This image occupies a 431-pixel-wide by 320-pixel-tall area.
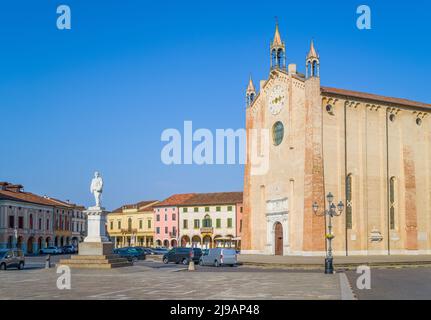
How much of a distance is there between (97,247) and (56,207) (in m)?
55.2

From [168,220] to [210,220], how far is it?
8.71 metres

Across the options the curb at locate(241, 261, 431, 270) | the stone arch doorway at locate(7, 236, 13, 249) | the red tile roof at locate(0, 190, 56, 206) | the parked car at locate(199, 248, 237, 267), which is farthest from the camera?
the red tile roof at locate(0, 190, 56, 206)

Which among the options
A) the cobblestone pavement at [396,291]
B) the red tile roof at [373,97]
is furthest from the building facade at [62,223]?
the cobblestone pavement at [396,291]

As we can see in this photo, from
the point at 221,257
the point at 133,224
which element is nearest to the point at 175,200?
the point at 133,224

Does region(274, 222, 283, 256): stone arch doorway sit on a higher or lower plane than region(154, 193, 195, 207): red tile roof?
lower

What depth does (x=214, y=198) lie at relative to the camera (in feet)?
290

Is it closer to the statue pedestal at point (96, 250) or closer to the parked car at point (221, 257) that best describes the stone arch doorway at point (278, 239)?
the parked car at point (221, 257)

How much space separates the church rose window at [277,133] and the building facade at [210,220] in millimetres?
34139

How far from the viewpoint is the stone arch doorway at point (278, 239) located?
4897cm

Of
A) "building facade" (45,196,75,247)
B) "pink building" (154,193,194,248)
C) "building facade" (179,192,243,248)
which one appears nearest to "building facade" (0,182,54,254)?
"building facade" (45,196,75,247)

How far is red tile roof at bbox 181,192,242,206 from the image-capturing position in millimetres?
85625

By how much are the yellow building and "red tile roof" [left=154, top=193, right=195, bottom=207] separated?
3.68 m

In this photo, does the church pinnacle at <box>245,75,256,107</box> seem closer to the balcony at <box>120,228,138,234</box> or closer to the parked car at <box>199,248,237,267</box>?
the parked car at <box>199,248,237,267</box>
